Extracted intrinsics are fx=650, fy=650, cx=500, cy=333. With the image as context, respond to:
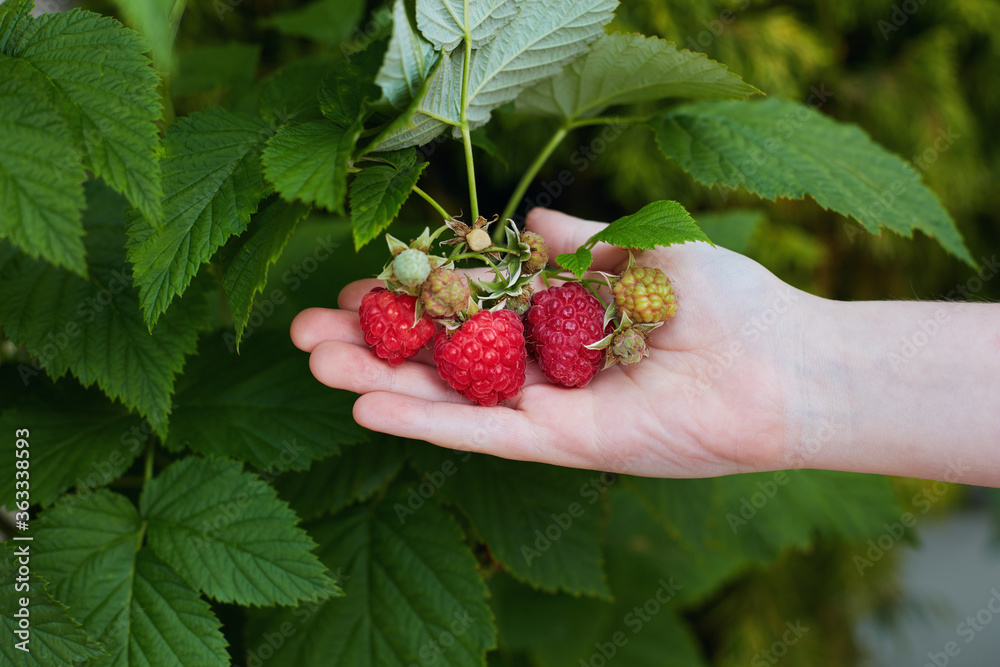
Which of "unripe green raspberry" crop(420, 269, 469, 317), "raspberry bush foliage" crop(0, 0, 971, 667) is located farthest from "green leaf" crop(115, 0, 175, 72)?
"unripe green raspberry" crop(420, 269, 469, 317)

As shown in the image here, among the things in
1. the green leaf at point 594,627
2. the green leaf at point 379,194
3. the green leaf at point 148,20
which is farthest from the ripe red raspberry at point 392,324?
the green leaf at point 594,627

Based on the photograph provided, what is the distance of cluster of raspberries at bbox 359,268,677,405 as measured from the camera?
90cm

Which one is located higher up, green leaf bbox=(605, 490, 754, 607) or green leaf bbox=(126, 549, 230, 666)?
green leaf bbox=(126, 549, 230, 666)

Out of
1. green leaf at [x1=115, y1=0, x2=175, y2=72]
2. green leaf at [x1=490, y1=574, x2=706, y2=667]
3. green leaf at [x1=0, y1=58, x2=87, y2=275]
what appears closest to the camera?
green leaf at [x1=115, y1=0, x2=175, y2=72]

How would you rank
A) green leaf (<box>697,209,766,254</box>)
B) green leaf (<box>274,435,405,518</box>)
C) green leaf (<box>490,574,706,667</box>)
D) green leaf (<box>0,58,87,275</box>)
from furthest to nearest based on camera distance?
green leaf (<box>490,574,706,667</box>) → green leaf (<box>697,209,766,254</box>) → green leaf (<box>274,435,405,518</box>) → green leaf (<box>0,58,87,275</box>)

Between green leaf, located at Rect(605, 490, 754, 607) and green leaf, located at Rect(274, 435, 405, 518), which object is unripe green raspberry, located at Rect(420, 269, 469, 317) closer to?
green leaf, located at Rect(274, 435, 405, 518)

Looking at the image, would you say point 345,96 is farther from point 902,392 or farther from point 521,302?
point 902,392

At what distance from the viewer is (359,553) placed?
111 centimetres

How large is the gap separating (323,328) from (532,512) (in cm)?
48

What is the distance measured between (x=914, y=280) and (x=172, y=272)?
2627 mm

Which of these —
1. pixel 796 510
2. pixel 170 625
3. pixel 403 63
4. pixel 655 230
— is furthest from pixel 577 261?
pixel 796 510

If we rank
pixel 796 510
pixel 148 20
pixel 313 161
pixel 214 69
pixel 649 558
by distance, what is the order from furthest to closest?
pixel 649 558 → pixel 796 510 → pixel 214 69 → pixel 313 161 → pixel 148 20

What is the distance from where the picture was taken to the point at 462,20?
0.82 m

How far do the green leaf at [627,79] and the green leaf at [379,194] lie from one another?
0.37 meters
